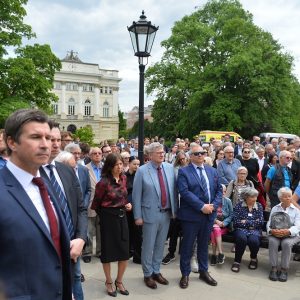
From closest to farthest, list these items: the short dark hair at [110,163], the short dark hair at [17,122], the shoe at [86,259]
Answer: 1. the short dark hair at [17,122]
2. the short dark hair at [110,163]
3. the shoe at [86,259]

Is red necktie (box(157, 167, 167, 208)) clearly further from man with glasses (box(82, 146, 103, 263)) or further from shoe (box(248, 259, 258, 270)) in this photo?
shoe (box(248, 259, 258, 270))

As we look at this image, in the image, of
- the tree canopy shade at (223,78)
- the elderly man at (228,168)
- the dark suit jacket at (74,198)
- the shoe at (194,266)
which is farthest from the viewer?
the tree canopy shade at (223,78)

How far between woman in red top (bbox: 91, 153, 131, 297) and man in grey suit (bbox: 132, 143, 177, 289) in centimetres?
28

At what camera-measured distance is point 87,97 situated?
247 ft

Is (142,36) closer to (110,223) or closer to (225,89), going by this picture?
(110,223)

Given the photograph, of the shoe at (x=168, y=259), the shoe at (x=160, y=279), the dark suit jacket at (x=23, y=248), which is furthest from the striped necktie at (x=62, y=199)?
the shoe at (x=168, y=259)

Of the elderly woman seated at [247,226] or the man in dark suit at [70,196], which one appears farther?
the elderly woman seated at [247,226]

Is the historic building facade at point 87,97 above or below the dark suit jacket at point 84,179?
above

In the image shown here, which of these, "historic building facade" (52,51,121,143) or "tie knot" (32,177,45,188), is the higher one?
"historic building facade" (52,51,121,143)

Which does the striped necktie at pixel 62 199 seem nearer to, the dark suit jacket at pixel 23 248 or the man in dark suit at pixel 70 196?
the man in dark suit at pixel 70 196

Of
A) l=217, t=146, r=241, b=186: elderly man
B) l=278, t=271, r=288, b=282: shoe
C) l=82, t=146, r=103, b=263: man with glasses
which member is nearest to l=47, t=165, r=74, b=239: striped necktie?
l=82, t=146, r=103, b=263: man with glasses

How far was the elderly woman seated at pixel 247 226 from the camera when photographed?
18.1 ft

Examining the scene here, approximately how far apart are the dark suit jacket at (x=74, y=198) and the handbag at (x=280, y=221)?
138 inches

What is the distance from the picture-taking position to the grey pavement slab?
4.55 m
